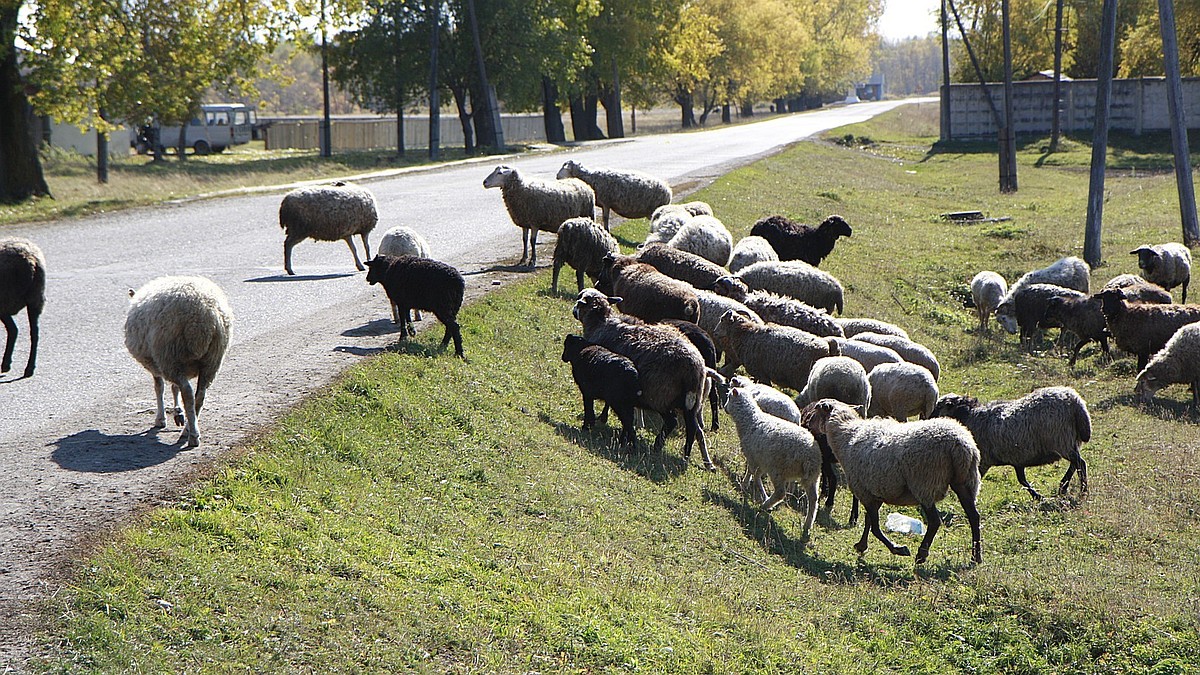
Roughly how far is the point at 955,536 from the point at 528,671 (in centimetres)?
470

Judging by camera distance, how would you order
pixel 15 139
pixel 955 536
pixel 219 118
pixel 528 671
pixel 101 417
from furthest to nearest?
pixel 219 118
pixel 15 139
pixel 955 536
pixel 101 417
pixel 528 671

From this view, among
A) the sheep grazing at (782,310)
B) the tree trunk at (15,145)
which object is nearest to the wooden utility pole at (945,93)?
the tree trunk at (15,145)

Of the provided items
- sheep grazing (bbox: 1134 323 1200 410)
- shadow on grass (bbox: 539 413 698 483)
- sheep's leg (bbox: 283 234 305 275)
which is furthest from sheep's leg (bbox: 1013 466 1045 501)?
sheep's leg (bbox: 283 234 305 275)

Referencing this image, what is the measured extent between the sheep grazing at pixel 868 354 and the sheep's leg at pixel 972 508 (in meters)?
3.00

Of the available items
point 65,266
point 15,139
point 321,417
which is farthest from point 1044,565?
point 15,139

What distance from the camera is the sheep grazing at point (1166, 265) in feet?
56.0

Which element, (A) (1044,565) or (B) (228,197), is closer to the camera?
(A) (1044,565)

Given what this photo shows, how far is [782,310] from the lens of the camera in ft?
40.7

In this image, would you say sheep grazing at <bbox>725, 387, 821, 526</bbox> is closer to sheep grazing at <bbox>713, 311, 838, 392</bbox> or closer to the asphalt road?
sheep grazing at <bbox>713, 311, 838, 392</bbox>

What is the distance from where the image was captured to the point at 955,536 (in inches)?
358

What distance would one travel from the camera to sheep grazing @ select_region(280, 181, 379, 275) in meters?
15.5

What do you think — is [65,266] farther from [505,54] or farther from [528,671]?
[505,54]

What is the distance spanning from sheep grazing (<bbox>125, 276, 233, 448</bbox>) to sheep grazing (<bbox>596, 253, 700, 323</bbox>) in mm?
5507

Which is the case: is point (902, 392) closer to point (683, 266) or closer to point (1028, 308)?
point (683, 266)
